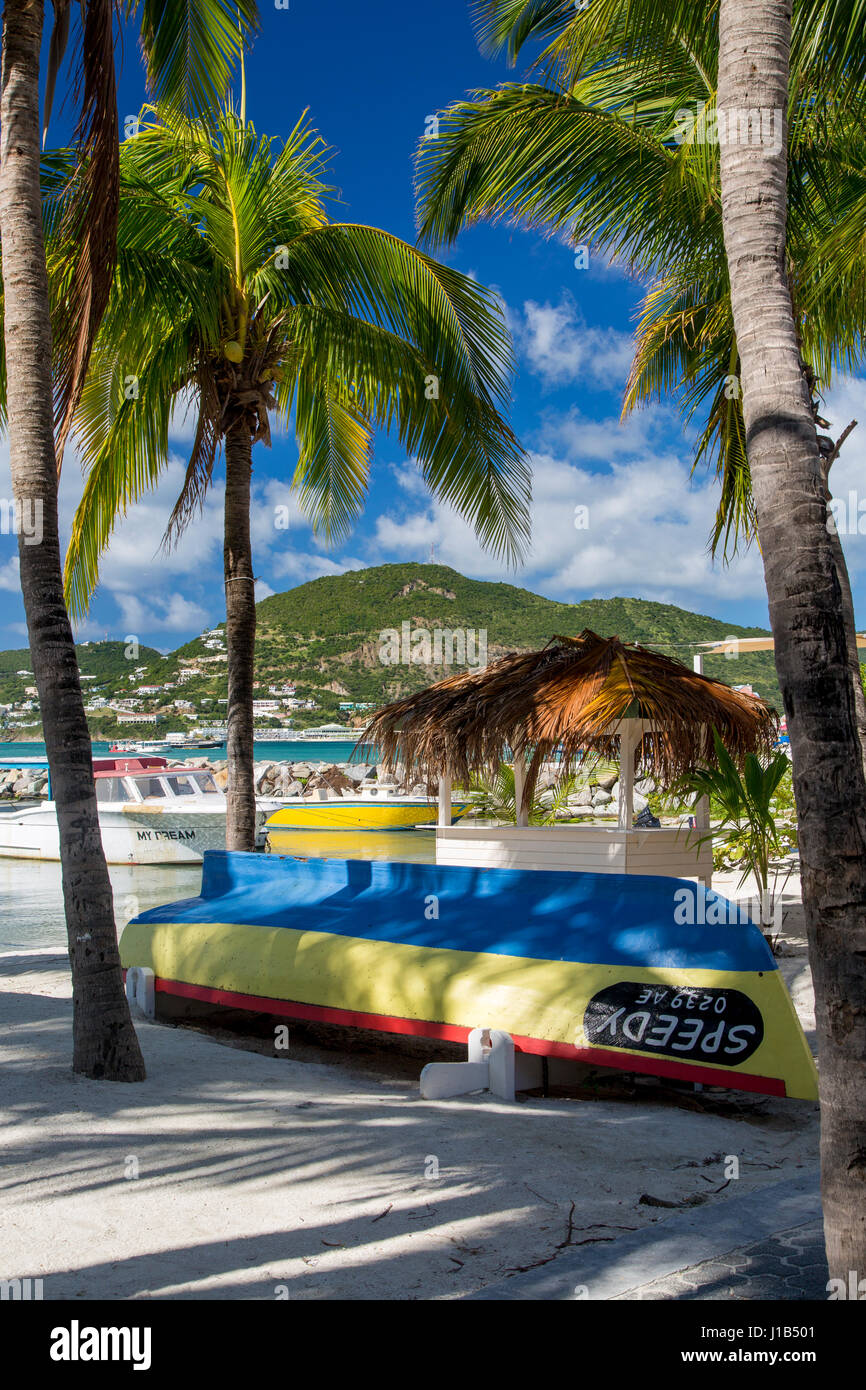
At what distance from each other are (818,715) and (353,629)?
86062mm

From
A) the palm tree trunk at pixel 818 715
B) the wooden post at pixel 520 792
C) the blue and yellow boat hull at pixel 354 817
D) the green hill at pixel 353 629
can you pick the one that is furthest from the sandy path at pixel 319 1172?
the green hill at pixel 353 629

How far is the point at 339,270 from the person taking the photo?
9797mm

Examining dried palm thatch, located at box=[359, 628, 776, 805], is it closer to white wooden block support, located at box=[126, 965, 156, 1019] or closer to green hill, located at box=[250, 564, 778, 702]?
white wooden block support, located at box=[126, 965, 156, 1019]

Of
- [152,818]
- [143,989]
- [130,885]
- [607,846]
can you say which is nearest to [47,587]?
[143,989]

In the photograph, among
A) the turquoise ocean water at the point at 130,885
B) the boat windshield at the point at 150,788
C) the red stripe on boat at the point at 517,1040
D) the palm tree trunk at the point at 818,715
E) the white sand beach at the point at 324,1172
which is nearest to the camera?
the palm tree trunk at the point at 818,715

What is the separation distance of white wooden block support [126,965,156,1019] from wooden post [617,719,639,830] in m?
4.09

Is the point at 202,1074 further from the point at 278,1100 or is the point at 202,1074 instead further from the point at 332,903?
the point at 332,903

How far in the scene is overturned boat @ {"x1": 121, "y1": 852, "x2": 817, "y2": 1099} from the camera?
571 centimetres

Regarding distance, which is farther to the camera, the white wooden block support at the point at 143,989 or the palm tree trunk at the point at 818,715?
the white wooden block support at the point at 143,989

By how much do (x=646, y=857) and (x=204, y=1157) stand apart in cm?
508

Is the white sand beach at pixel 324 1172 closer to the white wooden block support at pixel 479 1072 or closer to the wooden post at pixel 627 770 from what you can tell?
the white wooden block support at pixel 479 1072

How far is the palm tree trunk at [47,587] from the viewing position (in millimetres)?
5793

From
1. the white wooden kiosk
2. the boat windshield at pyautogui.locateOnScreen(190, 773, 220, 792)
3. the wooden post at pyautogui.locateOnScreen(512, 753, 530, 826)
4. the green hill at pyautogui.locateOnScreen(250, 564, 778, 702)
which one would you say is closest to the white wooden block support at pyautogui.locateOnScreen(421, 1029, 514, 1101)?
the white wooden kiosk
